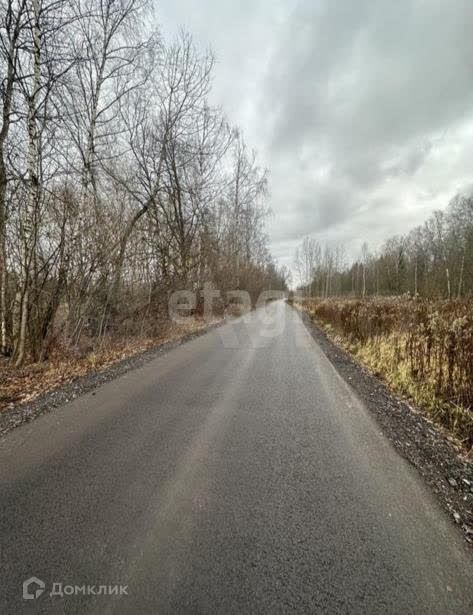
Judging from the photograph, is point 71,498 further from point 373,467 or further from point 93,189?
point 93,189

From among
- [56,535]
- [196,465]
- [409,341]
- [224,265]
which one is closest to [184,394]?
[196,465]

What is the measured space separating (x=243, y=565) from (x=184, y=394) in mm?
3151

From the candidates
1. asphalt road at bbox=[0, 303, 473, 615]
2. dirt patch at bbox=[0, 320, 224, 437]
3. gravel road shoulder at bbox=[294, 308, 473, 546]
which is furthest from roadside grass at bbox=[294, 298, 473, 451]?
dirt patch at bbox=[0, 320, 224, 437]

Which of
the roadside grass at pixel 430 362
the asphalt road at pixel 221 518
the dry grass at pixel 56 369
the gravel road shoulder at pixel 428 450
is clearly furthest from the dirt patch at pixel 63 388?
the roadside grass at pixel 430 362

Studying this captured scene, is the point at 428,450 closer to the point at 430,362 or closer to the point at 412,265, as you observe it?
the point at 430,362

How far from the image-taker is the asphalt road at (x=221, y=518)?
1562 millimetres

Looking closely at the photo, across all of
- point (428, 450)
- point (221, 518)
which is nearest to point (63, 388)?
point (221, 518)

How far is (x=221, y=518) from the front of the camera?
2109mm

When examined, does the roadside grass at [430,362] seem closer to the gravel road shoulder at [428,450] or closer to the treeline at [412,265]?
the gravel road shoulder at [428,450]

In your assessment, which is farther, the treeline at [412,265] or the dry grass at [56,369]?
the treeline at [412,265]

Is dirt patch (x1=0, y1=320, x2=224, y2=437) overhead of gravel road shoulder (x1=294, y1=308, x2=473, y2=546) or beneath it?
overhead

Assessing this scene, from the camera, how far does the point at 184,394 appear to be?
186 inches

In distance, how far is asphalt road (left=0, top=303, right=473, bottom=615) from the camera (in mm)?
1562

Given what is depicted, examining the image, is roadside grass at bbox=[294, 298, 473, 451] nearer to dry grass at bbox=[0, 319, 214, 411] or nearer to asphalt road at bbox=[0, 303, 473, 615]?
asphalt road at bbox=[0, 303, 473, 615]
